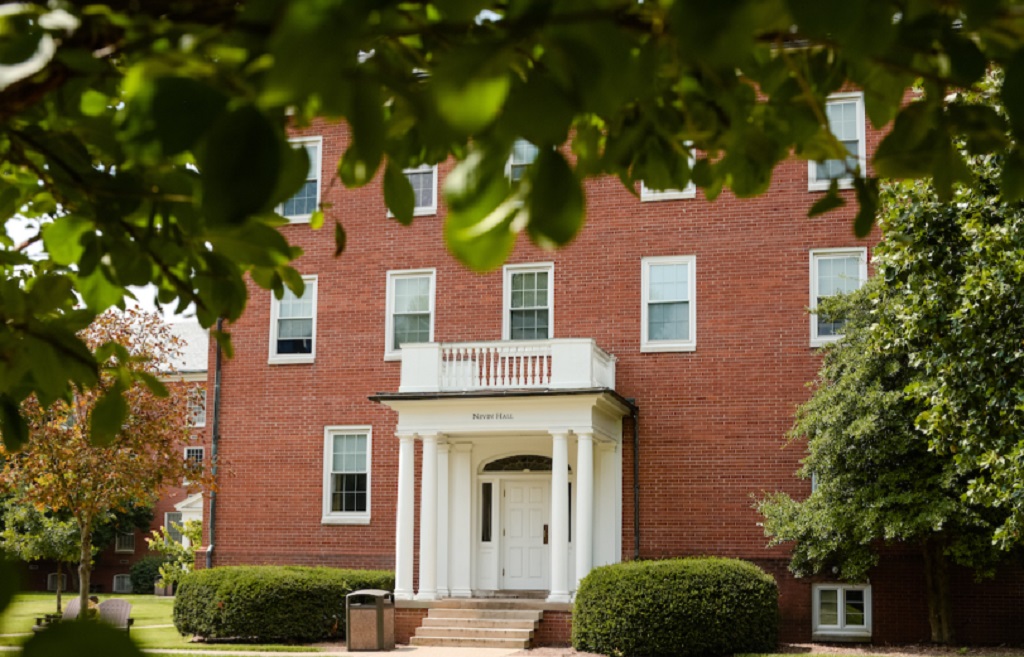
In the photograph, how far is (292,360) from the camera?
82.4 feet

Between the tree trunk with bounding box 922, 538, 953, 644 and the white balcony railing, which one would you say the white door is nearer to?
the white balcony railing

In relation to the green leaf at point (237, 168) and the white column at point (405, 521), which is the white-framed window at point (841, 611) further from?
the green leaf at point (237, 168)

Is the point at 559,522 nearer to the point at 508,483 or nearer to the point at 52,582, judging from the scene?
the point at 508,483

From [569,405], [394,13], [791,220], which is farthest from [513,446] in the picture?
[394,13]

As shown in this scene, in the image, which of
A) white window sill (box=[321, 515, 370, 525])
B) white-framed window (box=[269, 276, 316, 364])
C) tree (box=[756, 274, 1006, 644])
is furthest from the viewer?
white-framed window (box=[269, 276, 316, 364])

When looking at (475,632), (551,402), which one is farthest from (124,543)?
(551,402)

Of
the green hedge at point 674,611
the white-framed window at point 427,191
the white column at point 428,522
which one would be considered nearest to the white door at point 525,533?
the white column at point 428,522

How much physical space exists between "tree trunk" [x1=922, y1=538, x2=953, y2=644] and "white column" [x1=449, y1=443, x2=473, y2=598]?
329 inches

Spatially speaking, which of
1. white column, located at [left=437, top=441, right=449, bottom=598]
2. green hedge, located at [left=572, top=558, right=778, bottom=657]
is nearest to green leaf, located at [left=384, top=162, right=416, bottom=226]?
green hedge, located at [left=572, top=558, right=778, bottom=657]

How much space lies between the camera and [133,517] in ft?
160

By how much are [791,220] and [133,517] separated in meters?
34.8

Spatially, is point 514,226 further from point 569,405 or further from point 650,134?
point 569,405

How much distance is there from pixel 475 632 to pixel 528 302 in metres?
6.82

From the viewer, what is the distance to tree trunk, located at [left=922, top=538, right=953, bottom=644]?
66.8 feet
